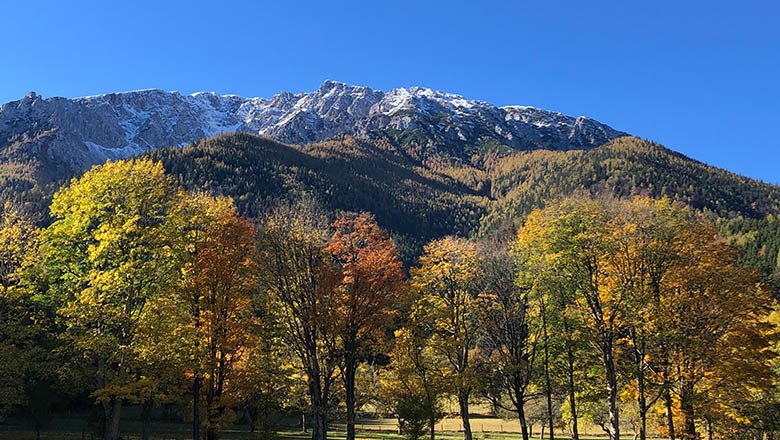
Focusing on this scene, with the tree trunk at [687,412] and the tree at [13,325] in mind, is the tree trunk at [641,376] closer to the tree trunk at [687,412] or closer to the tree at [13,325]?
the tree trunk at [687,412]

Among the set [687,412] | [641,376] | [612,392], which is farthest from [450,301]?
[687,412]

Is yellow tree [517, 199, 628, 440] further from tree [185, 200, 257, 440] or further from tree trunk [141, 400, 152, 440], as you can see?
tree trunk [141, 400, 152, 440]

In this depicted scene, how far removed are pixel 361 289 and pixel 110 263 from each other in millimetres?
14100

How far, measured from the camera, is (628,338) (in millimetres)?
30656

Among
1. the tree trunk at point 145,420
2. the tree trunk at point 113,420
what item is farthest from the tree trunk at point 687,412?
Answer: the tree trunk at point 145,420

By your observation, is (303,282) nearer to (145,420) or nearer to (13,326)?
(13,326)

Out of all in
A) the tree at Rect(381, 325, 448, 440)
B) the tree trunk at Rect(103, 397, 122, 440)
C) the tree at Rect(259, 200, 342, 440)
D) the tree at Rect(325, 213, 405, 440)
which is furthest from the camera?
the tree at Rect(381, 325, 448, 440)

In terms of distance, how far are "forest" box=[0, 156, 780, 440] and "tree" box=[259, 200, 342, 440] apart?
0.12 m

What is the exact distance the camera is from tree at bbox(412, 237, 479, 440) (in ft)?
121

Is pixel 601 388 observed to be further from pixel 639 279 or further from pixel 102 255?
pixel 102 255

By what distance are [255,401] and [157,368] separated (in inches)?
620

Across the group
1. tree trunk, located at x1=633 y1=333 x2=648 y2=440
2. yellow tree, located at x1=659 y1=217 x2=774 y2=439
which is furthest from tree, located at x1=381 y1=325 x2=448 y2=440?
yellow tree, located at x1=659 y1=217 x2=774 y2=439

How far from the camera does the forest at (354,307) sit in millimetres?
25844

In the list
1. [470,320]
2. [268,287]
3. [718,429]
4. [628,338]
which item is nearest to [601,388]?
[628,338]
